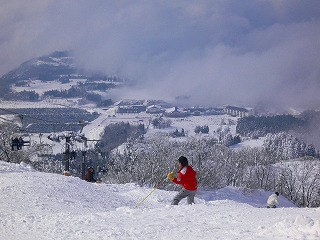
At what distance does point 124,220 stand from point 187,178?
388 cm

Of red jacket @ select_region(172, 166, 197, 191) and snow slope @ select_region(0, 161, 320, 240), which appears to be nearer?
snow slope @ select_region(0, 161, 320, 240)

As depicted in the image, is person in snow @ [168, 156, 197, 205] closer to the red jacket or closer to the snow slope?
the red jacket

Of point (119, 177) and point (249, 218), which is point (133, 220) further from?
point (119, 177)

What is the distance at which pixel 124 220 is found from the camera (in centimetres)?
962

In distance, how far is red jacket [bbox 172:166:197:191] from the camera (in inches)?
506

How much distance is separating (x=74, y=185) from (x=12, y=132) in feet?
98.4

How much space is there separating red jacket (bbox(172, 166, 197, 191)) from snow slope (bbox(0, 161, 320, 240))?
179 cm

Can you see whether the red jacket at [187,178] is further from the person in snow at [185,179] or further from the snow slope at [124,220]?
the snow slope at [124,220]

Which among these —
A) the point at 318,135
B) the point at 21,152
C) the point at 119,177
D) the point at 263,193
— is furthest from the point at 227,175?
the point at 318,135

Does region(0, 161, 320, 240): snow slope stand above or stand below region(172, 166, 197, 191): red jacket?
below

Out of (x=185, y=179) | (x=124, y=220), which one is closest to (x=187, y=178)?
(x=185, y=179)

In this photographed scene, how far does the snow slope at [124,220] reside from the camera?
7.81 m

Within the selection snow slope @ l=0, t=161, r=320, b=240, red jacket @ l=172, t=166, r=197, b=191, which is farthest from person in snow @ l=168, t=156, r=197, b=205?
snow slope @ l=0, t=161, r=320, b=240

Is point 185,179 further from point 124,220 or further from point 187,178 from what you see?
point 124,220
